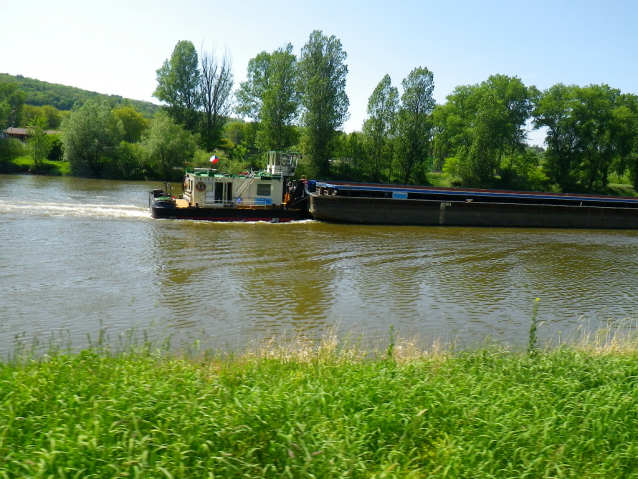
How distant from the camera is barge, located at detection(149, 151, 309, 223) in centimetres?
2530

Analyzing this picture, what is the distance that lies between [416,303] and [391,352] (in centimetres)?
592

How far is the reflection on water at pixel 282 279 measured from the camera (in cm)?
1114

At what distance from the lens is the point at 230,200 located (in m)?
26.4

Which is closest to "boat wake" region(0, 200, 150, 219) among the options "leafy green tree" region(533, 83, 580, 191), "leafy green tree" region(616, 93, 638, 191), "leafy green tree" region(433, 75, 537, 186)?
"leafy green tree" region(433, 75, 537, 186)

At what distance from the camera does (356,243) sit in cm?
2242

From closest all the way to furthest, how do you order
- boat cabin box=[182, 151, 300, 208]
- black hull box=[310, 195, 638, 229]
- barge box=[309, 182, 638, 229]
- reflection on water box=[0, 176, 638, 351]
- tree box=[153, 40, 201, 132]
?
reflection on water box=[0, 176, 638, 351]
boat cabin box=[182, 151, 300, 208]
black hull box=[310, 195, 638, 229]
barge box=[309, 182, 638, 229]
tree box=[153, 40, 201, 132]

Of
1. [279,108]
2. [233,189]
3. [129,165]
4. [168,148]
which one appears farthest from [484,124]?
[129,165]

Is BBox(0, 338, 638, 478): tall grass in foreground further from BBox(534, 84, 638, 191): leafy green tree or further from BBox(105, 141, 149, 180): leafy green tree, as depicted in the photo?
BBox(534, 84, 638, 191): leafy green tree

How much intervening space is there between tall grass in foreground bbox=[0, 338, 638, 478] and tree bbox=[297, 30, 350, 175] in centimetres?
4312

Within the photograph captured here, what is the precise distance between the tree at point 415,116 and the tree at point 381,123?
2.74 ft

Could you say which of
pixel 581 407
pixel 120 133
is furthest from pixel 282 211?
pixel 120 133

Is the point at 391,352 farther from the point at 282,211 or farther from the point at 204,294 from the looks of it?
the point at 282,211

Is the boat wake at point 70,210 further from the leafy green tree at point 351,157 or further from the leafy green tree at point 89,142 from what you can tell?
the leafy green tree at point 351,157

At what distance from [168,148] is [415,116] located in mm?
24099
